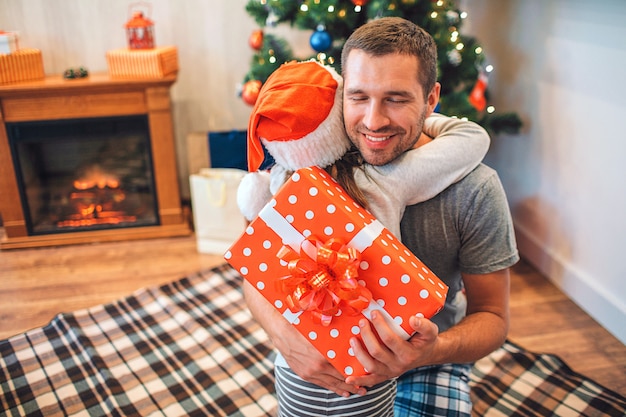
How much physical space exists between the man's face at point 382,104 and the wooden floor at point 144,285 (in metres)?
1.25

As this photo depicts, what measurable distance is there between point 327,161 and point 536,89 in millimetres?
1654

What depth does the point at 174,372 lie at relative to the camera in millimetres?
1772

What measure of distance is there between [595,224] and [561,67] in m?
0.65

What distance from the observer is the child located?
96 centimetres

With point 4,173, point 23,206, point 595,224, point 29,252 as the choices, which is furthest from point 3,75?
point 595,224

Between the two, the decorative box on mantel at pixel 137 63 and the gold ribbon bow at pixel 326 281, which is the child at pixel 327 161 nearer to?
the gold ribbon bow at pixel 326 281

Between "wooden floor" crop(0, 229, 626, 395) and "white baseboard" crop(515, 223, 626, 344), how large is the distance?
1.2 inches

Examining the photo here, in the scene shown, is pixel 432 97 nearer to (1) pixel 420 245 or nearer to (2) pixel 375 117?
(2) pixel 375 117

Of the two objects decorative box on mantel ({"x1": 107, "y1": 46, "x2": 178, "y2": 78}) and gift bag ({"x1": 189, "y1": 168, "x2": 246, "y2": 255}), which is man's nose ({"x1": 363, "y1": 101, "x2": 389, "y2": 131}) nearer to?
gift bag ({"x1": 189, "y1": 168, "x2": 246, "y2": 255})

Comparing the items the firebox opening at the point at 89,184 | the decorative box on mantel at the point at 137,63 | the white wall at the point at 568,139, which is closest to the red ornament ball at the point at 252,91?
the decorative box on mantel at the point at 137,63

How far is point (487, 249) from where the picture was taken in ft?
3.61

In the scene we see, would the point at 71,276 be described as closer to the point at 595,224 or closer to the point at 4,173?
the point at 4,173

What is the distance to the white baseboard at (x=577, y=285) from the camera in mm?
1920

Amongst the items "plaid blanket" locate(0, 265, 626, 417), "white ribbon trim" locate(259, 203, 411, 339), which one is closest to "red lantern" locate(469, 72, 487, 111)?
"plaid blanket" locate(0, 265, 626, 417)
